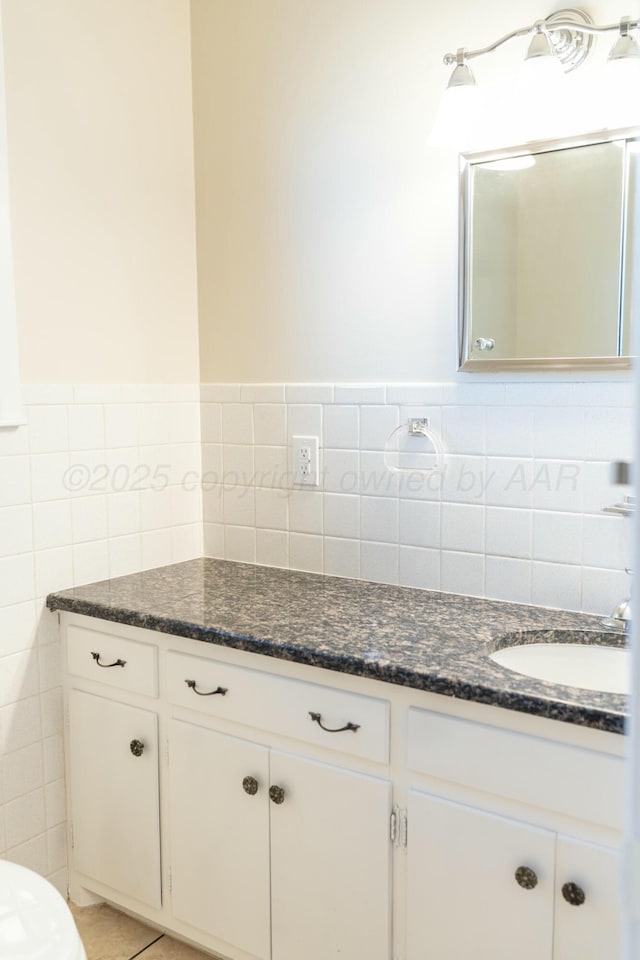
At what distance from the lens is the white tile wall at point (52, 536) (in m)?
1.99

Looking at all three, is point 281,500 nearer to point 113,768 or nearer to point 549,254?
point 113,768

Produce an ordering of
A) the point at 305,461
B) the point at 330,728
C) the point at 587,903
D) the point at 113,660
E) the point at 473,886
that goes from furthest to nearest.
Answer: the point at 305,461 < the point at 113,660 < the point at 330,728 < the point at 473,886 < the point at 587,903

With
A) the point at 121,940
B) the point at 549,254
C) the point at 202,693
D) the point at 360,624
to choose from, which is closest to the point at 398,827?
the point at 360,624

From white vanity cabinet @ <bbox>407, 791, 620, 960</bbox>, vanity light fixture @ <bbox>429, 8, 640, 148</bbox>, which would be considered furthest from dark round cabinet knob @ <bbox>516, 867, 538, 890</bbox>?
vanity light fixture @ <bbox>429, 8, 640, 148</bbox>

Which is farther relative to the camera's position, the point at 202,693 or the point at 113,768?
the point at 113,768

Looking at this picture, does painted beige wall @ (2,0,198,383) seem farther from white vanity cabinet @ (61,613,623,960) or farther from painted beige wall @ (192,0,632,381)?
white vanity cabinet @ (61,613,623,960)

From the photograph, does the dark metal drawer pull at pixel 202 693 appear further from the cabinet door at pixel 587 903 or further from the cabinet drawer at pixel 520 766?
the cabinet door at pixel 587 903

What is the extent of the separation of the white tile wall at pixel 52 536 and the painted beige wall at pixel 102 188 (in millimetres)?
107

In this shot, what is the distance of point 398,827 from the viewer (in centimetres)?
152

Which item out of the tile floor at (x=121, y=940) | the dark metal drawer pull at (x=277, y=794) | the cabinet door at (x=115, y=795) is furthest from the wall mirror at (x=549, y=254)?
the tile floor at (x=121, y=940)

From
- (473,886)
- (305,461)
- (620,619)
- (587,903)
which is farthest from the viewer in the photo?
(305,461)

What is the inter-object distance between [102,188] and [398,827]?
1.68 metres

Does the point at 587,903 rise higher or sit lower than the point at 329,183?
lower

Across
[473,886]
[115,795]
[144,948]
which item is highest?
[473,886]
